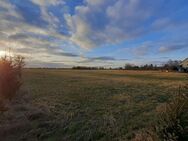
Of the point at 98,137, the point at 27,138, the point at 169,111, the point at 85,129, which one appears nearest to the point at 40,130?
the point at 27,138

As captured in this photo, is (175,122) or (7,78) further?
(7,78)

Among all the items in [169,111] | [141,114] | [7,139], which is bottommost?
[7,139]

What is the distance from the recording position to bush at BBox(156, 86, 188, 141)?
6.13 meters

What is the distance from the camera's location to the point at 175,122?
6.34m

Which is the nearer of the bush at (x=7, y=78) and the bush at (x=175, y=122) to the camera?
the bush at (x=175, y=122)

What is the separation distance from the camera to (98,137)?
908 cm

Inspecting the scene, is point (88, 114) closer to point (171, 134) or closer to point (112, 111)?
point (112, 111)

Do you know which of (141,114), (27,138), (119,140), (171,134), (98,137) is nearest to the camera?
(171,134)

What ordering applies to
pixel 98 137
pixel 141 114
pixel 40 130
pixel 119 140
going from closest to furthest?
pixel 119 140
pixel 98 137
pixel 40 130
pixel 141 114

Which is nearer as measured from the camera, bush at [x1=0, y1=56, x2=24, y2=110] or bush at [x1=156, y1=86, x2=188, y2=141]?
bush at [x1=156, y1=86, x2=188, y2=141]

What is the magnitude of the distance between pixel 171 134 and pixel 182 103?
948mm

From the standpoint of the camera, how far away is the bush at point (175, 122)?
6.13m

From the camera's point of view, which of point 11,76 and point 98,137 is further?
point 11,76

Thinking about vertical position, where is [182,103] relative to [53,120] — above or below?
above
